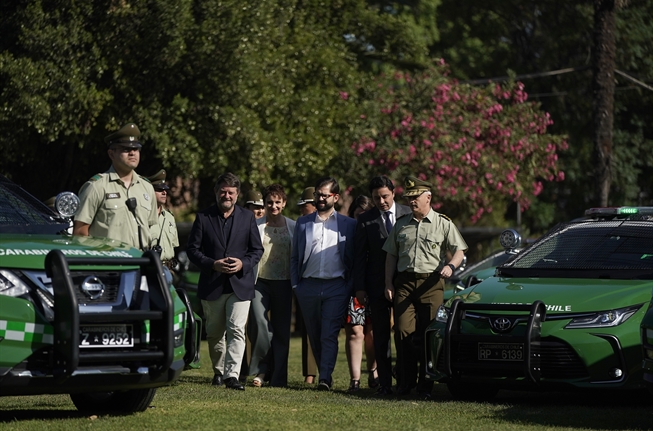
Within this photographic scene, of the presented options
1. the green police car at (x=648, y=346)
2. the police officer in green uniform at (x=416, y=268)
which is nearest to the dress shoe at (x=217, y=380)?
the police officer in green uniform at (x=416, y=268)

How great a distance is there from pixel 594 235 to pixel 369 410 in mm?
3018

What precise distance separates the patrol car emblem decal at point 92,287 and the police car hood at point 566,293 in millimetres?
3484

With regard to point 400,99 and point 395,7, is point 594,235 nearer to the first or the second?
point 400,99

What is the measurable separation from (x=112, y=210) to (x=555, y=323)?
141 inches

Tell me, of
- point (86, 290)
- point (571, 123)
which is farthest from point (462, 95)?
point (86, 290)

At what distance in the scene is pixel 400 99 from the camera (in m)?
27.2

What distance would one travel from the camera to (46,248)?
8.23 metres

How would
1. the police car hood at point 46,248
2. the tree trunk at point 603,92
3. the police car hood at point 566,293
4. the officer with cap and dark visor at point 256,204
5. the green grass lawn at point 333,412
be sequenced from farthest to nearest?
the tree trunk at point 603,92 < the officer with cap and dark visor at point 256,204 < the police car hood at point 566,293 < the green grass lawn at point 333,412 < the police car hood at point 46,248

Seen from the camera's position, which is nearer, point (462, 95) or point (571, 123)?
point (462, 95)

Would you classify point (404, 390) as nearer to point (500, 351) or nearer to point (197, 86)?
A: point (500, 351)

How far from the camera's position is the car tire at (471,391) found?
422 inches

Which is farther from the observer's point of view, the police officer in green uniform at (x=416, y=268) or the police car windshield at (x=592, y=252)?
the police officer in green uniform at (x=416, y=268)

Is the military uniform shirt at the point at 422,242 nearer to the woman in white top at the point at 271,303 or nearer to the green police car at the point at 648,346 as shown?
the woman in white top at the point at 271,303

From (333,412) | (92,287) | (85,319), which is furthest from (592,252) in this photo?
(85,319)
